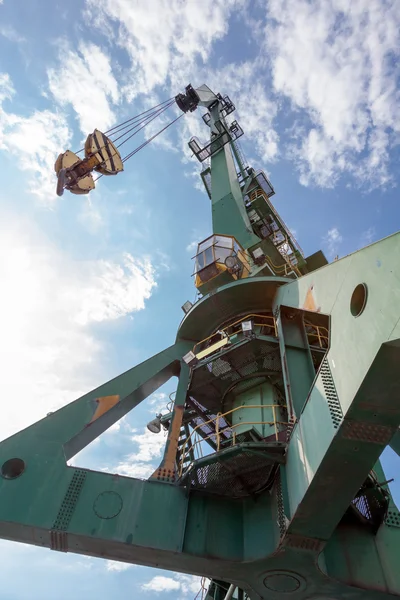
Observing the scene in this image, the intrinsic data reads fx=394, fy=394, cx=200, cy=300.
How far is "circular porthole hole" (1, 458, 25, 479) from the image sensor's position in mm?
6762

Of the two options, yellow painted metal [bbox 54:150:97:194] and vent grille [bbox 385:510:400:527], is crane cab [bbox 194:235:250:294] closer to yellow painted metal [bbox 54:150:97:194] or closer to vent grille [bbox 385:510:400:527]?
yellow painted metal [bbox 54:150:97:194]

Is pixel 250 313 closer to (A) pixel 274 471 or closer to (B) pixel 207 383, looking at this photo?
(B) pixel 207 383

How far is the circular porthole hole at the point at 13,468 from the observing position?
676 cm

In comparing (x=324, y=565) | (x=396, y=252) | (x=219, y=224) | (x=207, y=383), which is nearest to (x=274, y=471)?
(x=324, y=565)

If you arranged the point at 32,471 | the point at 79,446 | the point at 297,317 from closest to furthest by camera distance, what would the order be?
the point at 32,471 → the point at 79,446 → the point at 297,317

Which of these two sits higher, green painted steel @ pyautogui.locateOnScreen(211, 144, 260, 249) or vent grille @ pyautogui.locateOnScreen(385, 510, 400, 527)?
green painted steel @ pyautogui.locateOnScreen(211, 144, 260, 249)

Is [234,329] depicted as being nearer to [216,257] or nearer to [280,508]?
[216,257]

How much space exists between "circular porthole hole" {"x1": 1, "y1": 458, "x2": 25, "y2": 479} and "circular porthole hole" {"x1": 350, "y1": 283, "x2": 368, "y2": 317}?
19.8 feet

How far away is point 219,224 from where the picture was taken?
53.3 ft

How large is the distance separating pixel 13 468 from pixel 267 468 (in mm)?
4439

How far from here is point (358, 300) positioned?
14.3ft

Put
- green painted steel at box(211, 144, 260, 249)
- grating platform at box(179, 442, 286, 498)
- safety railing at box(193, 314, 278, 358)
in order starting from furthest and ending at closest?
green painted steel at box(211, 144, 260, 249) → safety railing at box(193, 314, 278, 358) → grating platform at box(179, 442, 286, 498)

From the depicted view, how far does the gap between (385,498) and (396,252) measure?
16.0 ft

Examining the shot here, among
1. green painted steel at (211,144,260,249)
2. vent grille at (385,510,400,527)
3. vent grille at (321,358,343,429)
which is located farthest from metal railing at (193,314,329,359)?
vent grille at (321,358,343,429)
